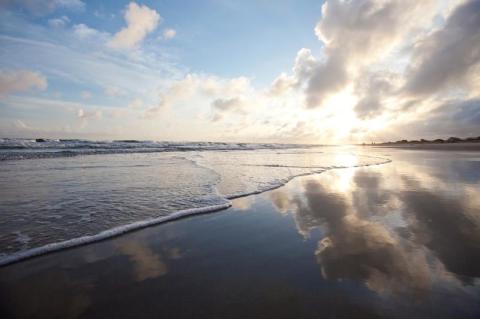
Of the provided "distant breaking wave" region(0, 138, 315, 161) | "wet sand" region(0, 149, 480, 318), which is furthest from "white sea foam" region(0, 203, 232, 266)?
"distant breaking wave" region(0, 138, 315, 161)

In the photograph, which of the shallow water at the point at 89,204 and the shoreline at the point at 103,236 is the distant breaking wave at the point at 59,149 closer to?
the shallow water at the point at 89,204

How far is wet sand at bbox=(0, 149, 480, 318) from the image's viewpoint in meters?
2.36

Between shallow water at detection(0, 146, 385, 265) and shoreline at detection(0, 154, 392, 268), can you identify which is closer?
shoreline at detection(0, 154, 392, 268)

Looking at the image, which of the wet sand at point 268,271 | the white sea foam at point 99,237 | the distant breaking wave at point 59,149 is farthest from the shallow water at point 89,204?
the distant breaking wave at point 59,149

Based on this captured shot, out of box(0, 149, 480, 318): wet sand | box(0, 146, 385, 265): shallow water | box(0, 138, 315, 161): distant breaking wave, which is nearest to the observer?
box(0, 149, 480, 318): wet sand

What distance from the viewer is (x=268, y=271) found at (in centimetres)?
302

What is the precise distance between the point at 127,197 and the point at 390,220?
6.41 meters

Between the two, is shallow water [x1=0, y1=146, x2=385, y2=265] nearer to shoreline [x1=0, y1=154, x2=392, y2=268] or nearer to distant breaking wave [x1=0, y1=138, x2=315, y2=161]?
shoreline [x1=0, y1=154, x2=392, y2=268]

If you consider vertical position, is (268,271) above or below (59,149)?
below

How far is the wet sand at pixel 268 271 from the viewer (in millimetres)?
2359

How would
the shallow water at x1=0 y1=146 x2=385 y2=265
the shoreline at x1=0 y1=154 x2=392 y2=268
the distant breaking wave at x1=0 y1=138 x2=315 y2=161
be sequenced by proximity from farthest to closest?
the distant breaking wave at x1=0 y1=138 x2=315 y2=161 < the shallow water at x1=0 y1=146 x2=385 y2=265 < the shoreline at x1=0 y1=154 x2=392 y2=268

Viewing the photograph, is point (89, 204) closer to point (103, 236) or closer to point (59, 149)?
point (103, 236)

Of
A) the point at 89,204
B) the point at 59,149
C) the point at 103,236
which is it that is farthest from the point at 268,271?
the point at 59,149

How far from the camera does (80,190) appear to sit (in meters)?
7.50
